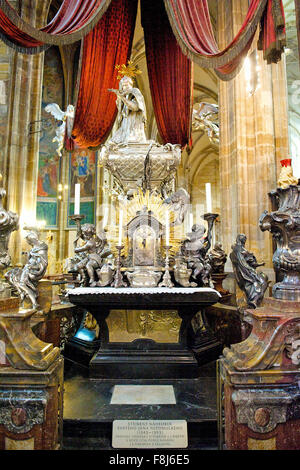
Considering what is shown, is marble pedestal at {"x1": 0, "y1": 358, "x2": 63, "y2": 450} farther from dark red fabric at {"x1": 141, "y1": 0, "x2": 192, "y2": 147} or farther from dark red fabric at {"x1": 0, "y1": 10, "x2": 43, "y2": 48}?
dark red fabric at {"x1": 141, "y1": 0, "x2": 192, "y2": 147}

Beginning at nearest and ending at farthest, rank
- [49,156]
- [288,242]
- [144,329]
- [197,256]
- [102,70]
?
[288,242] < [144,329] < [197,256] < [102,70] < [49,156]

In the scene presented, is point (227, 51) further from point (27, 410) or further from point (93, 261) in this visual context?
point (27, 410)

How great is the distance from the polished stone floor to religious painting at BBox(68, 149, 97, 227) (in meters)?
10.2

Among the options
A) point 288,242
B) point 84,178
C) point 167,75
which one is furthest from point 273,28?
point 84,178

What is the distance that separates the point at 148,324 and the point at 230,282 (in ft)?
8.08

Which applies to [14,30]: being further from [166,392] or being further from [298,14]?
[166,392]

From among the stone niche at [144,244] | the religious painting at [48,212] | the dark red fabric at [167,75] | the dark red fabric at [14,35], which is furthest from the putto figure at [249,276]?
the religious painting at [48,212]

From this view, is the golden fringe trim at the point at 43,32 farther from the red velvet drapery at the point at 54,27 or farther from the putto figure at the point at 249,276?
the putto figure at the point at 249,276

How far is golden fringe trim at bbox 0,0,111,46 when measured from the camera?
2.56 metres

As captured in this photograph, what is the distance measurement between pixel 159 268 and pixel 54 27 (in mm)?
2798

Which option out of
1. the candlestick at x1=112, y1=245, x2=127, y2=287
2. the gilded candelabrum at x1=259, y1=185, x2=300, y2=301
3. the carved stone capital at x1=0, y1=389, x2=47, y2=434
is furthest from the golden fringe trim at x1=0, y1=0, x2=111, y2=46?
the carved stone capital at x1=0, y1=389, x2=47, y2=434

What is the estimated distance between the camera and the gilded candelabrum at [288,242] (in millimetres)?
1783

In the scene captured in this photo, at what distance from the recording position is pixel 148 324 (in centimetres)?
260

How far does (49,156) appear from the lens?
1245 cm
